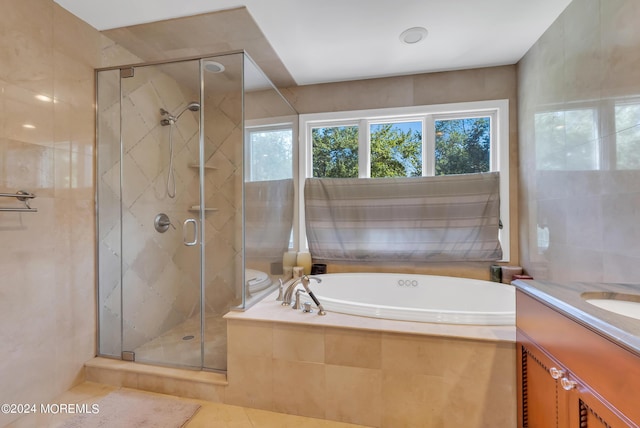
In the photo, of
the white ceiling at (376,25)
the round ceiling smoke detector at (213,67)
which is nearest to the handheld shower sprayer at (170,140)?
the round ceiling smoke detector at (213,67)

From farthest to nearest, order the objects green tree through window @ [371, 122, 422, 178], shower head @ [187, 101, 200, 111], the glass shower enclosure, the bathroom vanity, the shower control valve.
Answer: green tree through window @ [371, 122, 422, 178], the shower control valve, shower head @ [187, 101, 200, 111], the glass shower enclosure, the bathroom vanity

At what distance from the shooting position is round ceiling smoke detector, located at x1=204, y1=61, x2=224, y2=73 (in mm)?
1954

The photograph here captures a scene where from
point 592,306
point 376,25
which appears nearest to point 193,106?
point 376,25

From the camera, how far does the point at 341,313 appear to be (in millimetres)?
1665

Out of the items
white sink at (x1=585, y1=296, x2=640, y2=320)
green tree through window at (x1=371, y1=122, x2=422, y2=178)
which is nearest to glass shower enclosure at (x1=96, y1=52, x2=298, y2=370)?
green tree through window at (x1=371, y1=122, x2=422, y2=178)

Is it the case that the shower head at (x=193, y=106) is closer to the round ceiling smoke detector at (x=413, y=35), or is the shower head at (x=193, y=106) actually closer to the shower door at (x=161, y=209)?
the shower door at (x=161, y=209)

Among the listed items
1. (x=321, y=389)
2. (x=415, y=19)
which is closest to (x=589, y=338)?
(x=321, y=389)

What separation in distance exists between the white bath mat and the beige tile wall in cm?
27

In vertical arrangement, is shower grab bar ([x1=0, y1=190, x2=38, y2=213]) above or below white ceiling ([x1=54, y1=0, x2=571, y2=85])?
below

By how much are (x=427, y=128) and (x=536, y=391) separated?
2.11 metres

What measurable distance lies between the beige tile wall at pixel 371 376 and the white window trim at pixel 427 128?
4.21ft

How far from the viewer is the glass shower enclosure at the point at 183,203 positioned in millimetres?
2010

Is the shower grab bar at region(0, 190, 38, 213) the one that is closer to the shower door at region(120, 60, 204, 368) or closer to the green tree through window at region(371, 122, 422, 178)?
the shower door at region(120, 60, 204, 368)

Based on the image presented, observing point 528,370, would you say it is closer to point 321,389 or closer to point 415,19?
point 321,389
